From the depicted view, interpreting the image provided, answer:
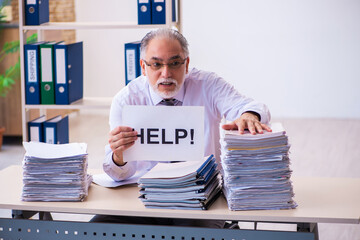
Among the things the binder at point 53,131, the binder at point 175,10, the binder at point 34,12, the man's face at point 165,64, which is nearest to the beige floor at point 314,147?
the binder at point 53,131

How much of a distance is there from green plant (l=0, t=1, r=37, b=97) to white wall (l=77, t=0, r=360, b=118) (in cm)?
161

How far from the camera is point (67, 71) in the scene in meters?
3.41

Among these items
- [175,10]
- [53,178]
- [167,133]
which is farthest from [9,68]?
[167,133]

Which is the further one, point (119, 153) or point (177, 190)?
point (119, 153)

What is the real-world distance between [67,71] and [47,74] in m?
0.12

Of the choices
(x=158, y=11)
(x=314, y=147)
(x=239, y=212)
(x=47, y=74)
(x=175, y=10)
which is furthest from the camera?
(x=314, y=147)

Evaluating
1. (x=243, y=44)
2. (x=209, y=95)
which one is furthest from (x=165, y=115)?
(x=243, y=44)

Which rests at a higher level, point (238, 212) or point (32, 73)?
point (32, 73)

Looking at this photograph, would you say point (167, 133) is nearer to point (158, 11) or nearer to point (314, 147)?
point (158, 11)

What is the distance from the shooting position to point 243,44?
6789 mm

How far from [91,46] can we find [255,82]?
2014 mm

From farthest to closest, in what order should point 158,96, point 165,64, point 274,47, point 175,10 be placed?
point 274,47
point 175,10
point 158,96
point 165,64

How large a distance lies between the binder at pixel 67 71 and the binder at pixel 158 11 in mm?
536

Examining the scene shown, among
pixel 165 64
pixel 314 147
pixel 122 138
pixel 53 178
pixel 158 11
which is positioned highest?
pixel 158 11
